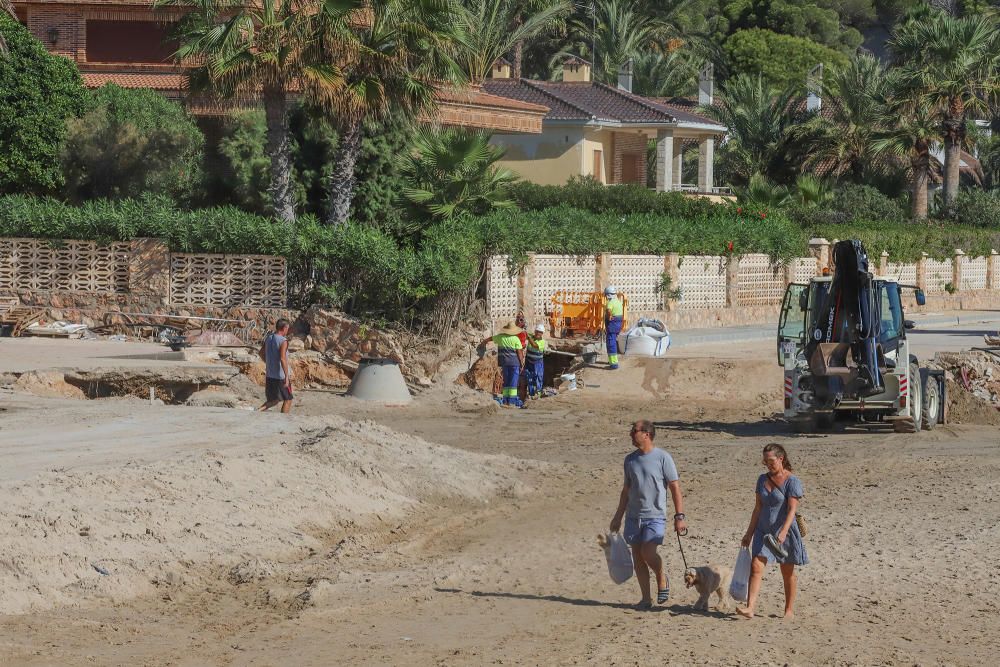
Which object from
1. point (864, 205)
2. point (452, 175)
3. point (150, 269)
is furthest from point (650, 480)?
point (864, 205)

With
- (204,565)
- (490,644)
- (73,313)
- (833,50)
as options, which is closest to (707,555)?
(490,644)

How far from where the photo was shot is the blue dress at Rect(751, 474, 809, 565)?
10031 mm

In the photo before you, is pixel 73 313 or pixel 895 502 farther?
pixel 73 313

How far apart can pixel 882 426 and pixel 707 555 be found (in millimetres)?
10038

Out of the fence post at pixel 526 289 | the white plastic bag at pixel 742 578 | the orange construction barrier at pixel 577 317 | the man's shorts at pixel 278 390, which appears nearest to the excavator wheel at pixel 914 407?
the man's shorts at pixel 278 390

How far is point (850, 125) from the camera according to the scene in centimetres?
5244

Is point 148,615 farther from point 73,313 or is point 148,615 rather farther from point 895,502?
point 73,313

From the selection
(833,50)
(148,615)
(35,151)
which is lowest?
(148,615)

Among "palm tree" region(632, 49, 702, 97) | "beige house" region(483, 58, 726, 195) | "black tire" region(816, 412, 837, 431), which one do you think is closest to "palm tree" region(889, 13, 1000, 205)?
"beige house" region(483, 58, 726, 195)

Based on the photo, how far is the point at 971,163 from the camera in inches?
2886

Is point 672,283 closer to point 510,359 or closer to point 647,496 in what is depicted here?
point 510,359

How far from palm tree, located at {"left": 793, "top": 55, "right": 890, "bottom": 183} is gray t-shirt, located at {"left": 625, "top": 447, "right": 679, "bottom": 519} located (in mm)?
42248

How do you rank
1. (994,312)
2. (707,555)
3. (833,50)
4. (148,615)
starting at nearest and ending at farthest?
(148,615) < (707,555) < (994,312) < (833,50)

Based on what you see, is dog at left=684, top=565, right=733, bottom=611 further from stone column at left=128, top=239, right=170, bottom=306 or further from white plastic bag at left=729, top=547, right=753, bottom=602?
stone column at left=128, top=239, right=170, bottom=306
